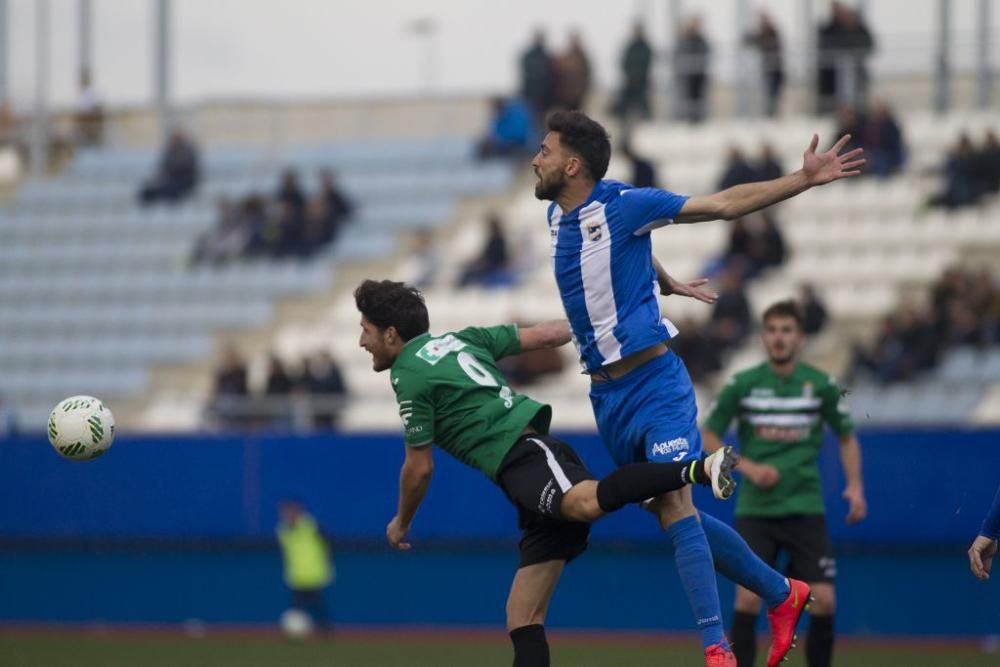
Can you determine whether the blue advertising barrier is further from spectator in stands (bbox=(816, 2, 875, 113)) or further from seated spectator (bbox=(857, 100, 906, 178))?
spectator in stands (bbox=(816, 2, 875, 113))

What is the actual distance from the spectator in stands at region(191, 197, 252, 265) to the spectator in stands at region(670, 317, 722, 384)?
8.60 metres

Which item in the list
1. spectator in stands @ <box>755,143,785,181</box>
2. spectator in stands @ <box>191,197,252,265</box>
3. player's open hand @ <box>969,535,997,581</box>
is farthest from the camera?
spectator in stands @ <box>191,197,252,265</box>

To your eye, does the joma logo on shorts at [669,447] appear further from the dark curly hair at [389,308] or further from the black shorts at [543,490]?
the dark curly hair at [389,308]

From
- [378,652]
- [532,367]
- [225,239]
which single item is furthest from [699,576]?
[225,239]

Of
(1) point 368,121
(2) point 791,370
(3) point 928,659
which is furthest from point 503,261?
(2) point 791,370

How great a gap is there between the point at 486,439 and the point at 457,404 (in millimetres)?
220

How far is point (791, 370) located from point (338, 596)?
9.87m

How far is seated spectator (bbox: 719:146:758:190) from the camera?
2128cm

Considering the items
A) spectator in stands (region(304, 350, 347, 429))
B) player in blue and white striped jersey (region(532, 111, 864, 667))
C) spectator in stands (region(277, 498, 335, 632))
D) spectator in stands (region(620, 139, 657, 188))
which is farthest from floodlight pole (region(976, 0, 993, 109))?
player in blue and white striped jersey (region(532, 111, 864, 667))

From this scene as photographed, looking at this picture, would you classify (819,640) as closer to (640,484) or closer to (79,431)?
(640,484)

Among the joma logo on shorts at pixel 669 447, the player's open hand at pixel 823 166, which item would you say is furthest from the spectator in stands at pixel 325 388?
the player's open hand at pixel 823 166

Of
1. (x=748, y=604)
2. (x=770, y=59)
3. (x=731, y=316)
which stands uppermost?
(x=770, y=59)

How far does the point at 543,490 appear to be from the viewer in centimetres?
870

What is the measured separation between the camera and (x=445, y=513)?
63.2 ft
